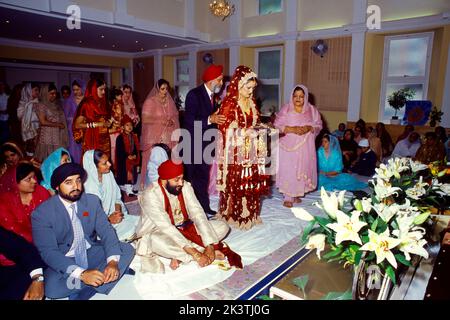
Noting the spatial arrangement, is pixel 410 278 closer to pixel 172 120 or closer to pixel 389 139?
pixel 172 120

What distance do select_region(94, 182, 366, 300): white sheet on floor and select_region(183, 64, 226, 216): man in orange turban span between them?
0.71 metres

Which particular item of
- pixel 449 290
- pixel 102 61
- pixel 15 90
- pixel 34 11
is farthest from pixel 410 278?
pixel 102 61

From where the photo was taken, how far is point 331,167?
5258 millimetres

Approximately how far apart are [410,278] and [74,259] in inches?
79.6

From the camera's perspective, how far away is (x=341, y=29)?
7367 millimetres

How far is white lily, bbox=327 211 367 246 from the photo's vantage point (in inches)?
58.1

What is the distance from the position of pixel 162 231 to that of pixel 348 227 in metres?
1.50

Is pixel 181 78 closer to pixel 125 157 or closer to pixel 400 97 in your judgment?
pixel 400 97

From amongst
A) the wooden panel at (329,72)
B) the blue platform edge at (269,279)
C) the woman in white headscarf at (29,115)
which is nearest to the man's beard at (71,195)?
the blue platform edge at (269,279)

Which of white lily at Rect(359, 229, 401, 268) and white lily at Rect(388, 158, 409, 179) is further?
white lily at Rect(388, 158, 409, 179)

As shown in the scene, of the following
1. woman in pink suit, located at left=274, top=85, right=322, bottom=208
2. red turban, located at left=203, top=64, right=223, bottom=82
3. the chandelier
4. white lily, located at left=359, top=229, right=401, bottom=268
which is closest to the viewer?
white lily, located at left=359, top=229, right=401, bottom=268

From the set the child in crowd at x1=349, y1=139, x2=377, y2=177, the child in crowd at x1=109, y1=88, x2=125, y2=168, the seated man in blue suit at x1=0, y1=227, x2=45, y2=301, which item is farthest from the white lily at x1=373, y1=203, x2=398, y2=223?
the child in crowd at x1=349, y1=139, x2=377, y2=177

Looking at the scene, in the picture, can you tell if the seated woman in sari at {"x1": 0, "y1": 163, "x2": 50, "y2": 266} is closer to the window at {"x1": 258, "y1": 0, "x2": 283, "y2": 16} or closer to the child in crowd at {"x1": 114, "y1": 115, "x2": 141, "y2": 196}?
the child in crowd at {"x1": 114, "y1": 115, "x2": 141, "y2": 196}

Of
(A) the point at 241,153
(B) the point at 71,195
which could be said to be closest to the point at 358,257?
(B) the point at 71,195
